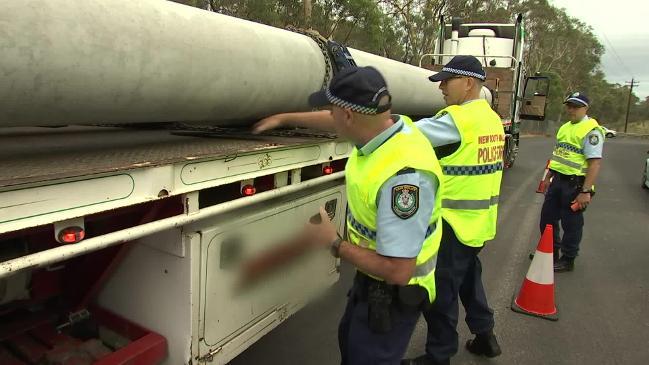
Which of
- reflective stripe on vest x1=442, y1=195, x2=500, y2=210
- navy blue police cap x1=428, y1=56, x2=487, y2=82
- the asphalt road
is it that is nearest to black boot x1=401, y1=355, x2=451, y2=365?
the asphalt road

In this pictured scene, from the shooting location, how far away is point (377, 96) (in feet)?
5.66

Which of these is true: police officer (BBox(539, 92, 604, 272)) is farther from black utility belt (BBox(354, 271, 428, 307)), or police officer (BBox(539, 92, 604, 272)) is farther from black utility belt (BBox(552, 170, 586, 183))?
black utility belt (BBox(354, 271, 428, 307))

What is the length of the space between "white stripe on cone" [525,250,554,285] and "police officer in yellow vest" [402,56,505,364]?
1.30 m

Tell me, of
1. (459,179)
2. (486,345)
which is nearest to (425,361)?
(486,345)

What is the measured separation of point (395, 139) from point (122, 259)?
4.31ft

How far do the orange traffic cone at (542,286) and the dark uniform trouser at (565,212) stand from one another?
106cm

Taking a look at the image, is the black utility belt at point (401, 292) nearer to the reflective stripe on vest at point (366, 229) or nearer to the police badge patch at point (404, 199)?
the reflective stripe on vest at point (366, 229)

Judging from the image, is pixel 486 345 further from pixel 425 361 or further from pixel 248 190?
pixel 248 190

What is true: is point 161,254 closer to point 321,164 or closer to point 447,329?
point 321,164

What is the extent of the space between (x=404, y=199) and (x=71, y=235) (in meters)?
1.05

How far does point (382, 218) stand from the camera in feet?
5.65

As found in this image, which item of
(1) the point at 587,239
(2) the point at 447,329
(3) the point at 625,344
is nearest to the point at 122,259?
(2) the point at 447,329

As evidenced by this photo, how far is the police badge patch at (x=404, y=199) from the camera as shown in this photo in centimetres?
170

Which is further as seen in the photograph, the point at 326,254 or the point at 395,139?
the point at 326,254
